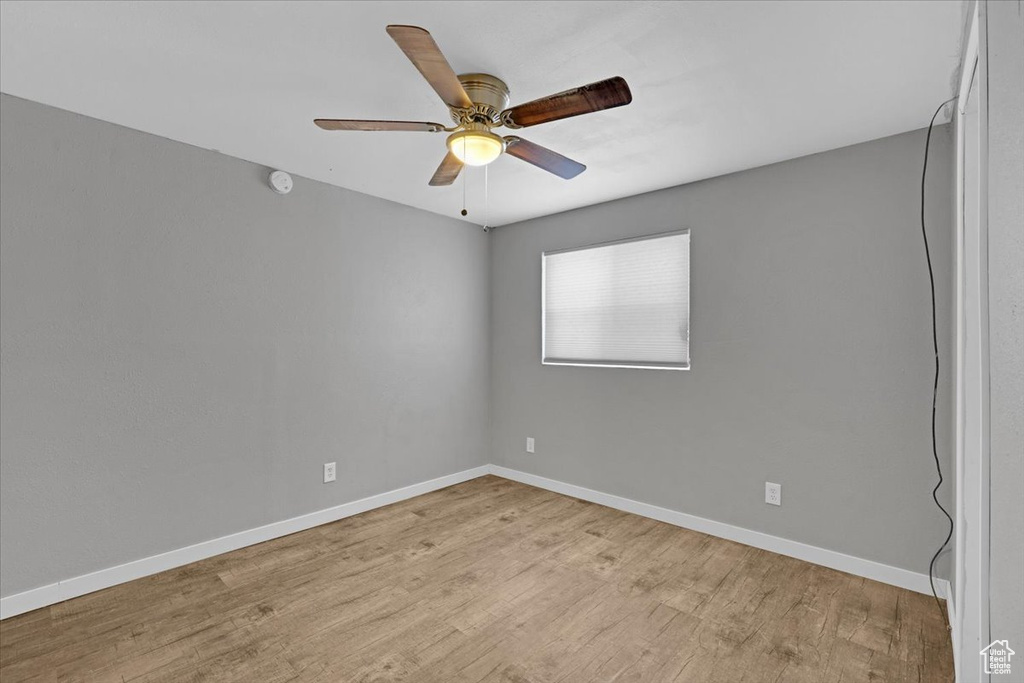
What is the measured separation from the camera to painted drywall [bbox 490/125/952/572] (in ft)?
7.72

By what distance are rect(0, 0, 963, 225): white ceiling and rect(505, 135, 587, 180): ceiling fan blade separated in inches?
10.1

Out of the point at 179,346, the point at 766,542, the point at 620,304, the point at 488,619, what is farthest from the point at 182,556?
the point at 766,542

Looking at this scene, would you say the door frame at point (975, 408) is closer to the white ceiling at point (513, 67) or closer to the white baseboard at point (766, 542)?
the white ceiling at point (513, 67)

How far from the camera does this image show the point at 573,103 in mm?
1578

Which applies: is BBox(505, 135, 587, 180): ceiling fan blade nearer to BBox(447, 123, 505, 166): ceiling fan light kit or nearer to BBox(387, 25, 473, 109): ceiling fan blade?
BBox(447, 123, 505, 166): ceiling fan light kit

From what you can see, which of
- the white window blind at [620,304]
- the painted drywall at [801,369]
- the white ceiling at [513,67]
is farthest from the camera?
the white window blind at [620,304]

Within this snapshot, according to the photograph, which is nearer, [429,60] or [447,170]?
[429,60]

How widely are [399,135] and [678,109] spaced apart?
4.71 feet

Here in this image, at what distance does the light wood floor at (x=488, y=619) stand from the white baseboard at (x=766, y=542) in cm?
6

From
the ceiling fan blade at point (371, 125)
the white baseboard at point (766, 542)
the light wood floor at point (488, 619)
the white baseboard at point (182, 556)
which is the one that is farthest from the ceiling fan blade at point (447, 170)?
the white baseboard at point (766, 542)

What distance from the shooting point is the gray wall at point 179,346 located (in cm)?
215

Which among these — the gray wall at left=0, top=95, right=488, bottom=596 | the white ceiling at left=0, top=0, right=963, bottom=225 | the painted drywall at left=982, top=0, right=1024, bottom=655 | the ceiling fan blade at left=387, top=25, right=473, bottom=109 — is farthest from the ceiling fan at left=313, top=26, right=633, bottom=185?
the gray wall at left=0, top=95, right=488, bottom=596

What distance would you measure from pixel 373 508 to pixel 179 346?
1.77m

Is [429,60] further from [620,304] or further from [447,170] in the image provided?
[620,304]
